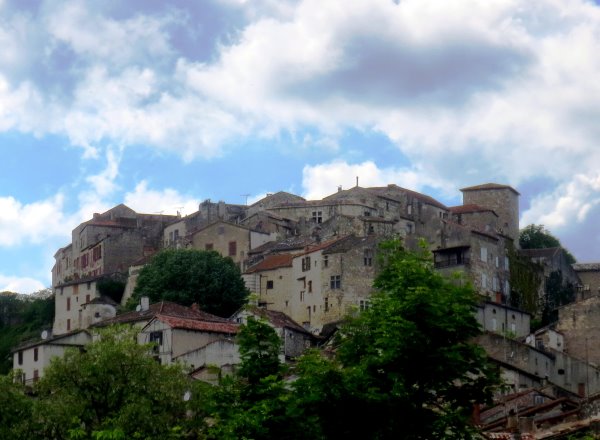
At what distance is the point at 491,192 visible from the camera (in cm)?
11550

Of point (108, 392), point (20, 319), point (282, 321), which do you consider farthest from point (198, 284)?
point (108, 392)

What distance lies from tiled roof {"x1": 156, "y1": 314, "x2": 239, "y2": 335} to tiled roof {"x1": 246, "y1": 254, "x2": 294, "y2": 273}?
718 inches

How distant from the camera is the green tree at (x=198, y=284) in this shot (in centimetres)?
9100

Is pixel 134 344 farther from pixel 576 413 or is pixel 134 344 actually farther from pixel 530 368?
pixel 530 368

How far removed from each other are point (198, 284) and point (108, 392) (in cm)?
4244

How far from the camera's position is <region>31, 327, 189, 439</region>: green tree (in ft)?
152

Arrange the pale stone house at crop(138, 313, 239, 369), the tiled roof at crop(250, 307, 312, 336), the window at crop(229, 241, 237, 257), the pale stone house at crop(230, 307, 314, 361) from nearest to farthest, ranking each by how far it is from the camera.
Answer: the pale stone house at crop(138, 313, 239, 369) → the pale stone house at crop(230, 307, 314, 361) → the tiled roof at crop(250, 307, 312, 336) → the window at crop(229, 241, 237, 257)

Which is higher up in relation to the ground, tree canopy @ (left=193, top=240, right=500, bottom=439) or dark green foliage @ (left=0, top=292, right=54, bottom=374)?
dark green foliage @ (left=0, top=292, right=54, bottom=374)

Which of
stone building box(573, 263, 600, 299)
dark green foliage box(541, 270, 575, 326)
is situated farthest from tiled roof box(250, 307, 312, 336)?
stone building box(573, 263, 600, 299)

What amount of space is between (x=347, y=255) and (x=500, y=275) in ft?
46.6

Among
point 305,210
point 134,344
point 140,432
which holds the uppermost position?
point 305,210

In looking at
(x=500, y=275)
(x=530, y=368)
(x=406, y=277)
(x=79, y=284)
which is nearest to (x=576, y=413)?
(x=406, y=277)

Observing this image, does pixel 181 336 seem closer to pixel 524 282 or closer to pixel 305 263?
pixel 305 263

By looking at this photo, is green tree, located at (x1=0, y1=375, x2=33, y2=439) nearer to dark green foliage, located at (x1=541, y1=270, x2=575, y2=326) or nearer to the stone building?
dark green foliage, located at (x1=541, y1=270, x2=575, y2=326)
